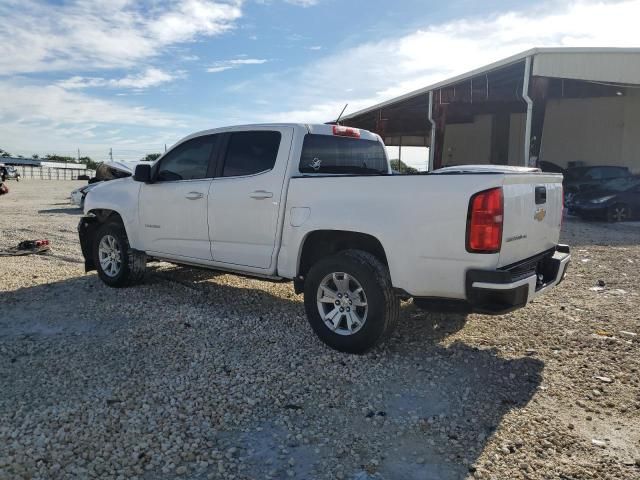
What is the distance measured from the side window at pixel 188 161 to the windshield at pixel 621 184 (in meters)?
13.9

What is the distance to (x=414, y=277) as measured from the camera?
4016mm

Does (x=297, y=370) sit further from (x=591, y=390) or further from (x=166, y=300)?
(x=166, y=300)

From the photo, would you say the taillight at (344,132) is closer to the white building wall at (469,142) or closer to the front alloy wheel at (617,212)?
the front alloy wheel at (617,212)

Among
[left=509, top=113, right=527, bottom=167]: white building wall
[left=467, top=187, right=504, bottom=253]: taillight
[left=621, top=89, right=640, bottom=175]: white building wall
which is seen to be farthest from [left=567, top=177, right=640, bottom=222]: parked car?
[left=467, top=187, right=504, bottom=253]: taillight

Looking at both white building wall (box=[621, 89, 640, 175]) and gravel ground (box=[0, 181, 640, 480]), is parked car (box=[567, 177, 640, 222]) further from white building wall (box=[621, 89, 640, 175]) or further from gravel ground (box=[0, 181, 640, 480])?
gravel ground (box=[0, 181, 640, 480])

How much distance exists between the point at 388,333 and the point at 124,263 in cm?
381

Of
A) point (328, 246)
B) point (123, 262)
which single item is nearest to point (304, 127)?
point (328, 246)

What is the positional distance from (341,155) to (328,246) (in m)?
1.18

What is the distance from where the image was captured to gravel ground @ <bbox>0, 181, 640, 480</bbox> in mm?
2926

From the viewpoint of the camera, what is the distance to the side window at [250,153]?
5.19 metres

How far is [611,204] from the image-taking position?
14883 mm

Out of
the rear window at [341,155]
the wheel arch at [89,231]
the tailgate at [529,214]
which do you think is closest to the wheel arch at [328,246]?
the rear window at [341,155]

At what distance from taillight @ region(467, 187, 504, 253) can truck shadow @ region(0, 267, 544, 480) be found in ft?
3.58

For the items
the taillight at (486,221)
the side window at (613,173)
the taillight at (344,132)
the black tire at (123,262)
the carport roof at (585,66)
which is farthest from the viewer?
the side window at (613,173)
